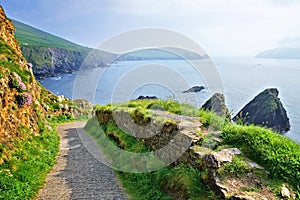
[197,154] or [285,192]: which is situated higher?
[197,154]

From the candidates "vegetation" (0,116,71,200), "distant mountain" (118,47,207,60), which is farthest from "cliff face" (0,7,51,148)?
"distant mountain" (118,47,207,60)

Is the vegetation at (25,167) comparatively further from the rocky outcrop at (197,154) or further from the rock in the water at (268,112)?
the rock in the water at (268,112)

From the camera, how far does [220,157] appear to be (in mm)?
7340

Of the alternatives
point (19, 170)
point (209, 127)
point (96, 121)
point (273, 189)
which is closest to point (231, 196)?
point (273, 189)

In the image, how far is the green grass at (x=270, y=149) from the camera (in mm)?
6668

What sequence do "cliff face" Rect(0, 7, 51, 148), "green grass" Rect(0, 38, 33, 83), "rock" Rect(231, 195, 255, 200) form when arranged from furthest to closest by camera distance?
"green grass" Rect(0, 38, 33, 83)
"cliff face" Rect(0, 7, 51, 148)
"rock" Rect(231, 195, 255, 200)

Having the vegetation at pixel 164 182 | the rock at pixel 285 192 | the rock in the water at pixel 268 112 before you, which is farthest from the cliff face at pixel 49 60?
the rock at pixel 285 192

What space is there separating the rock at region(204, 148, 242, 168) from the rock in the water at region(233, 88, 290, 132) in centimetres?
3608

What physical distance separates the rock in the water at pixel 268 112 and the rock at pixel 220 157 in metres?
36.1

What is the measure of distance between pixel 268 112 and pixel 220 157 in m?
41.6

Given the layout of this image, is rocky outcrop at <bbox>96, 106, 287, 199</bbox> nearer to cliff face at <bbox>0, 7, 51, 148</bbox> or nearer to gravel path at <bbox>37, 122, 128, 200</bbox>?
gravel path at <bbox>37, 122, 128, 200</bbox>

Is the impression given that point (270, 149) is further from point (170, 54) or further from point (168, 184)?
point (170, 54)

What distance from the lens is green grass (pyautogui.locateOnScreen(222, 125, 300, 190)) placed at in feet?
21.9

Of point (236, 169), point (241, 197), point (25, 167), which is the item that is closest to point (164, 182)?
point (236, 169)
